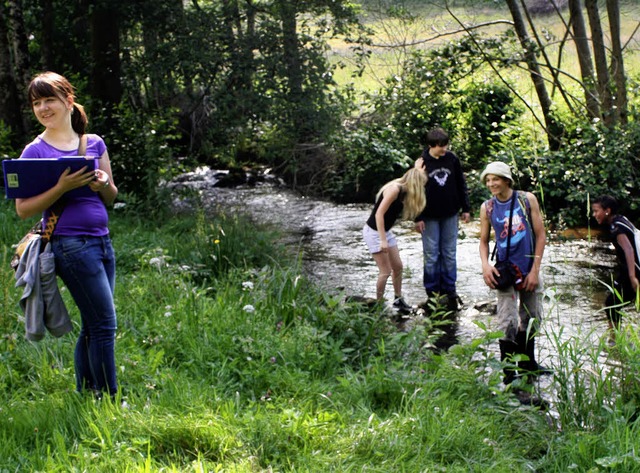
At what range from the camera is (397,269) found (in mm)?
8891

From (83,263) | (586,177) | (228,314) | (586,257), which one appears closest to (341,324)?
(228,314)

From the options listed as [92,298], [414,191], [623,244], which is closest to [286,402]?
[92,298]

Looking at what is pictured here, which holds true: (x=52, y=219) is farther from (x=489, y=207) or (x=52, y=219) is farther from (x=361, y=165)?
(x=361, y=165)

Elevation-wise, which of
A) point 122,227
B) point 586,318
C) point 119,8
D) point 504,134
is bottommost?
point 586,318

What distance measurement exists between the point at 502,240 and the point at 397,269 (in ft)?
8.71

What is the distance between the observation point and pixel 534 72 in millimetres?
13195

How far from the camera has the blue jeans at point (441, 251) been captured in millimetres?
8953

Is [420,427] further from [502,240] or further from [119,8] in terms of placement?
[119,8]

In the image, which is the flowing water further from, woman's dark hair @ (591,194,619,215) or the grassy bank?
the grassy bank

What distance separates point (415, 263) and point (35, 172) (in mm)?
7477

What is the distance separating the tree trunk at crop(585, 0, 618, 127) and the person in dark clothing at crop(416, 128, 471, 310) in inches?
210

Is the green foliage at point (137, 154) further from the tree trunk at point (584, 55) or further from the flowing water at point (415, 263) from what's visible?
the tree trunk at point (584, 55)

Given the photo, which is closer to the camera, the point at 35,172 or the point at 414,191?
the point at 35,172

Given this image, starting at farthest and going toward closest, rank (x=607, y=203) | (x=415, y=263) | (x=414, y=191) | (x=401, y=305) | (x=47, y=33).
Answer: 1. (x=47, y=33)
2. (x=415, y=263)
3. (x=401, y=305)
4. (x=414, y=191)
5. (x=607, y=203)
